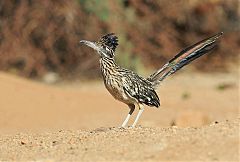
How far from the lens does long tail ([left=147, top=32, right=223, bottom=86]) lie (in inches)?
418

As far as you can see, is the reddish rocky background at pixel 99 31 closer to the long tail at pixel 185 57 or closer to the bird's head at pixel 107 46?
the long tail at pixel 185 57

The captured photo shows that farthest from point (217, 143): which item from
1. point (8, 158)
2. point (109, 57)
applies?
point (109, 57)

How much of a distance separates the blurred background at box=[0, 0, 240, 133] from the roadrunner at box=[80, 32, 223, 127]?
611 centimetres

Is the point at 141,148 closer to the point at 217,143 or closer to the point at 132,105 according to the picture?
the point at 217,143

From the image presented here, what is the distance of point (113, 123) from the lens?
46.6ft

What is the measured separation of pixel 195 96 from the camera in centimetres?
1753

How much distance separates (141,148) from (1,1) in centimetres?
1411

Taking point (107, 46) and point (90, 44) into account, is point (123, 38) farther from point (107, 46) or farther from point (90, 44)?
point (90, 44)

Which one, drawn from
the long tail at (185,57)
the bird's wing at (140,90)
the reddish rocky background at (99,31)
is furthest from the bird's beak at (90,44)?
the reddish rocky background at (99,31)

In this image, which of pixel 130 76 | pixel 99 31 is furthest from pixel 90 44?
pixel 99 31

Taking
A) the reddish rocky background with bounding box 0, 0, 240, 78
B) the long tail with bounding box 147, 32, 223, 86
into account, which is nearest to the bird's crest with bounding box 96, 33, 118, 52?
the long tail with bounding box 147, 32, 223, 86

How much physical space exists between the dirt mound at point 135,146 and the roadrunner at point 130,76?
617mm

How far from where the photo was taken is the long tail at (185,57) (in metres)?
10.6

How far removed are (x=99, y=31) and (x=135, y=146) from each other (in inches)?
514
